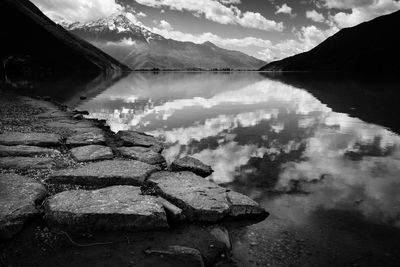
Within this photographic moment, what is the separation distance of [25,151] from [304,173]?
33.8ft

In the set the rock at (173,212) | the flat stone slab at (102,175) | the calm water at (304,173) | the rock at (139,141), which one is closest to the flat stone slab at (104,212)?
the rock at (173,212)

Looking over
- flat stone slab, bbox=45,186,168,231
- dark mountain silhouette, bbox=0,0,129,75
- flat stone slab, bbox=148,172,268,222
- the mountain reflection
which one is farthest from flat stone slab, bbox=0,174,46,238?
dark mountain silhouette, bbox=0,0,129,75

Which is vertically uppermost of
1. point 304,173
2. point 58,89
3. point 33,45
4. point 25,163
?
point 33,45

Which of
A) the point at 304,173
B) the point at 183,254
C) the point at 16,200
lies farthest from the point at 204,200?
the point at 304,173

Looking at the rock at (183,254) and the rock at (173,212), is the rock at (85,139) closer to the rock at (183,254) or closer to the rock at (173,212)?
the rock at (173,212)

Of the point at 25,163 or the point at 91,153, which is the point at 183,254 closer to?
the point at 25,163

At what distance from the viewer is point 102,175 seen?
31.4 feet

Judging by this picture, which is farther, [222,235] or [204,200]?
[204,200]

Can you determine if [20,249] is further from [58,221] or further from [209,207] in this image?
[209,207]

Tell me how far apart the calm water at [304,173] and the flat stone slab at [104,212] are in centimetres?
205

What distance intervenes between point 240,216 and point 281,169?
15.9ft

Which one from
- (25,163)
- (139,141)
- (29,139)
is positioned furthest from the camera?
(139,141)

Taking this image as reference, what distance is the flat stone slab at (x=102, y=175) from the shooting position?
9406 millimetres

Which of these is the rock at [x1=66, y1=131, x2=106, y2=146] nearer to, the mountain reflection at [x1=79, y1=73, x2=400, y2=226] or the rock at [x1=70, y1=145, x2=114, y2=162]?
the rock at [x1=70, y1=145, x2=114, y2=162]
